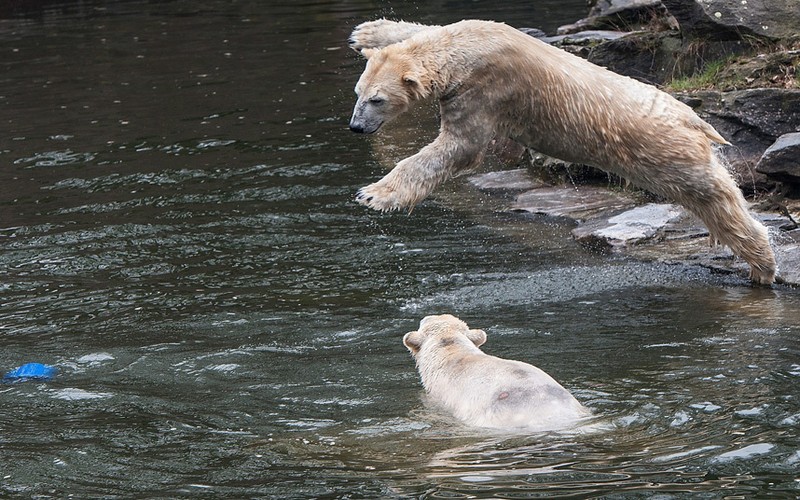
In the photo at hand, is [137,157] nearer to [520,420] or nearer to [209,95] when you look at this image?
[209,95]

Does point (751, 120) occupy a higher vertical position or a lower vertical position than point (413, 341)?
higher

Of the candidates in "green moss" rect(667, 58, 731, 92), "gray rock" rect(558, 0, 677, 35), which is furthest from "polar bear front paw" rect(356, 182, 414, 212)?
"gray rock" rect(558, 0, 677, 35)

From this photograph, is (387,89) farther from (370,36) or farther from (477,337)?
(477,337)

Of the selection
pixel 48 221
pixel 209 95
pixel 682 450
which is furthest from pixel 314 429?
pixel 209 95

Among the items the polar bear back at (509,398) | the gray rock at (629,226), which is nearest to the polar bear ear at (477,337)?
the polar bear back at (509,398)

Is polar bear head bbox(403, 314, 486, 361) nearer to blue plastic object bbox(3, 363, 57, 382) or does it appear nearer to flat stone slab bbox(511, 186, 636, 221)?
blue plastic object bbox(3, 363, 57, 382)

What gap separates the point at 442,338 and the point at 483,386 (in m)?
0.87

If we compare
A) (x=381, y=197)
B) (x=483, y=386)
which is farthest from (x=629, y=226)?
(x=483, y=386)

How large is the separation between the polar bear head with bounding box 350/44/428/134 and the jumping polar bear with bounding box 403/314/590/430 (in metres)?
1.43

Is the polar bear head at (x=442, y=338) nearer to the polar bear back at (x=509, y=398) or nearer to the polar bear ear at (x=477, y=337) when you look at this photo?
the polar bear ear at (x=477, y=337)

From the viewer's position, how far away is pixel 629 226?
8641 millimetres

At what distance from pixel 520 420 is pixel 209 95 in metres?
10.7

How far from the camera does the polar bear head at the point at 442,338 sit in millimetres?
5738

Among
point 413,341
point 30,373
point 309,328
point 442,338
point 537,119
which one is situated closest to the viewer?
point 442,338
